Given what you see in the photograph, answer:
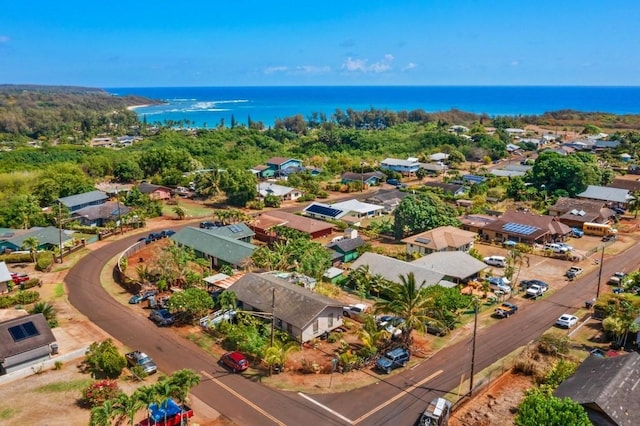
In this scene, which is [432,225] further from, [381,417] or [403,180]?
[403,180]

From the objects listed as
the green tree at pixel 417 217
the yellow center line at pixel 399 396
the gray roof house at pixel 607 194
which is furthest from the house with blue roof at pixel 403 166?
the yellow center line at pixel 399 396

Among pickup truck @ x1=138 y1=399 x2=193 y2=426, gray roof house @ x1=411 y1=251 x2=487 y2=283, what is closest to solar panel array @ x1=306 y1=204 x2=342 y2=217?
gray roof house @ x1=411 y1=251 x2=487 y2=283

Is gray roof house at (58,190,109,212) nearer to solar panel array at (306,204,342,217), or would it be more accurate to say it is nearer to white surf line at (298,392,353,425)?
solar panel array at (306,204,342,217)

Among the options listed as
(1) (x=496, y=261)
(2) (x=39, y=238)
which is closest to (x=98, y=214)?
(2) (x=39, y=238)

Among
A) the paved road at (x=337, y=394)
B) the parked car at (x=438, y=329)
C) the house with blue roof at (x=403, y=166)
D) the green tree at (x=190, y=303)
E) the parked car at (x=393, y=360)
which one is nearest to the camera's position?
the paved road at (x=337, y=394)

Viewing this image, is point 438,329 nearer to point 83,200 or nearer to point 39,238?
point 39,238

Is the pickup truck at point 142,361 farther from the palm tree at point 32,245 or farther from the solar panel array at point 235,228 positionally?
the palm tree at point 32,245

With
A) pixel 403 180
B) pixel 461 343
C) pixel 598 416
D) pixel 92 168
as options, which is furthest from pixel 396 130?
pixel 598 416
